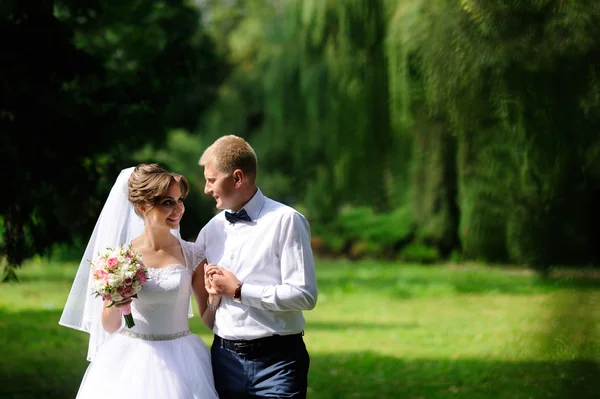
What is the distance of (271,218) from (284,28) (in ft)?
53.1

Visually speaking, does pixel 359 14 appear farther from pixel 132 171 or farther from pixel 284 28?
pixel 132 171

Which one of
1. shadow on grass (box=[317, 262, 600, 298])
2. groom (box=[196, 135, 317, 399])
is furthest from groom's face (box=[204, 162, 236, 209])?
shadow on grass (box=[317, 262, 600, 298])

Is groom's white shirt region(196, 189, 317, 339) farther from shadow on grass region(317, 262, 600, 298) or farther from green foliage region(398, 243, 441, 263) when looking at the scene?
green foliage region(398, 243, 441, 263)

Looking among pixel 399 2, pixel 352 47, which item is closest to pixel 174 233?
pixel 399 2

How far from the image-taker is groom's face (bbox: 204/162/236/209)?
153 inches

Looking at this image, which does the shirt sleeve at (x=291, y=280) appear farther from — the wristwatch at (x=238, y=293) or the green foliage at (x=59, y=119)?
the green foliage at (x=59, y=119)

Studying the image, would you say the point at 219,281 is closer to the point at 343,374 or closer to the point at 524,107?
the point at 524,107

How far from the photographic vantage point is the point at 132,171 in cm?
425

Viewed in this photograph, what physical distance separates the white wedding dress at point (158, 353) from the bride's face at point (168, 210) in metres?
0.16

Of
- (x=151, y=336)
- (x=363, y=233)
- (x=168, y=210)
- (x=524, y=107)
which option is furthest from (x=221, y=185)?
(x=363, y=233)

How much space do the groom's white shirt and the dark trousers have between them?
5cm

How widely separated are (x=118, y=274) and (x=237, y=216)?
580mm

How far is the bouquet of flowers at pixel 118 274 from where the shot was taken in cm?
379

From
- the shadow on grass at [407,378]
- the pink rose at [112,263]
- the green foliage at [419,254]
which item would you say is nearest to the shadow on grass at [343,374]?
the shadow on grass at [407,378]
